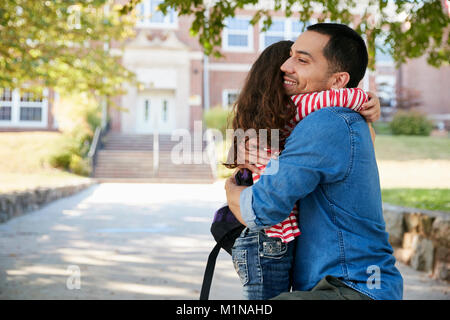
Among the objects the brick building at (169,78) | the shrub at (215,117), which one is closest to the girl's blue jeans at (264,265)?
the shrub at (215,117)

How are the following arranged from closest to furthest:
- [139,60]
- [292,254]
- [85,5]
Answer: [292,254], [85,5], [139,60]

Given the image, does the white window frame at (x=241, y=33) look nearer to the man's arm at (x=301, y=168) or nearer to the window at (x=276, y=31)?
the window at (x=276, y=31)

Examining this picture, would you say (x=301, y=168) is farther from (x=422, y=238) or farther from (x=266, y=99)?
(x=422, y=238)

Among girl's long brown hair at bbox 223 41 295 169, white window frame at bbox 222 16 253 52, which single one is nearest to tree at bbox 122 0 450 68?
girl's long brown hair at bbox 223 41 295 169

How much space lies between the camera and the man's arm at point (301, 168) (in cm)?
143

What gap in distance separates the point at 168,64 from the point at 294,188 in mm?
23919

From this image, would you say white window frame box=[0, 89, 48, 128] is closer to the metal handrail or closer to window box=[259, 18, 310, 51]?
the metal handrail

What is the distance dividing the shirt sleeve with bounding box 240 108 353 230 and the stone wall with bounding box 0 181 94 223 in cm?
819

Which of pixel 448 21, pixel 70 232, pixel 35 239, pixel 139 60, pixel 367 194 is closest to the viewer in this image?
pixel 367 194

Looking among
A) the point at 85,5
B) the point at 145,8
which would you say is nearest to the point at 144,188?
the point at 85,5

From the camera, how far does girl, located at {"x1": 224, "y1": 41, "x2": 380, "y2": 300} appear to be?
5.21ft

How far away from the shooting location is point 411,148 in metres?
19.0

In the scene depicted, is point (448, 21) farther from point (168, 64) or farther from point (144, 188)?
point (168, 64)
